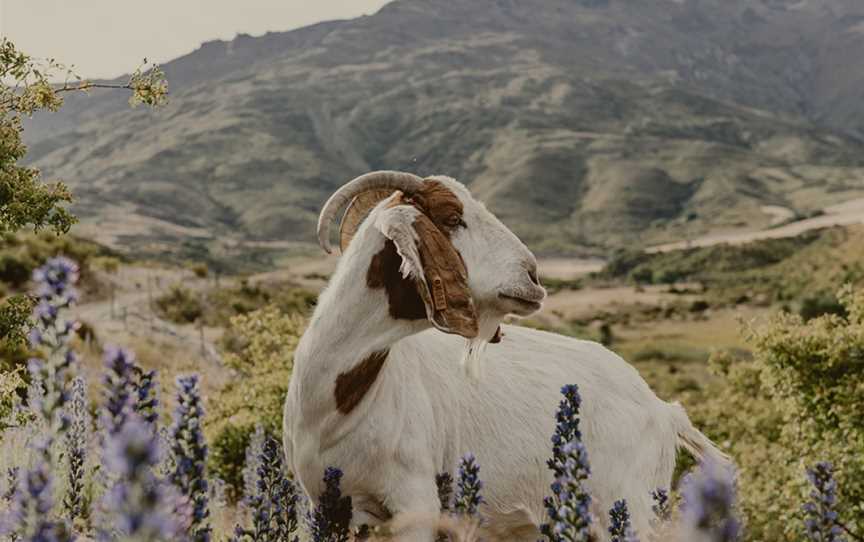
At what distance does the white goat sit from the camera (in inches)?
189

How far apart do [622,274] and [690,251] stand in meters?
18.5

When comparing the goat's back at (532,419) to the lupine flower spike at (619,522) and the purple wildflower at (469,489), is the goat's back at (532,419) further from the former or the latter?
the lupine flower spike at (619,522)

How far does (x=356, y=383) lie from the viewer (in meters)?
4.96

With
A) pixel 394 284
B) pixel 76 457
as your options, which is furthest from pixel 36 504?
pixel 394 284

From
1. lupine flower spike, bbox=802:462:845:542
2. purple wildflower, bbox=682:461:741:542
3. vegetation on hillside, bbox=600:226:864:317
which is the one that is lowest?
vegetation on hillside, bbox=600:226:864:317

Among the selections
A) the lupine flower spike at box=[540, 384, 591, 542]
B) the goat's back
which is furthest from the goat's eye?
the lupine flower spike at box=[540, 384, 591, 542]

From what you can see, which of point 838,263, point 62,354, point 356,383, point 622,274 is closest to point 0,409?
point 356,383

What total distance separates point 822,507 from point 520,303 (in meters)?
2.12

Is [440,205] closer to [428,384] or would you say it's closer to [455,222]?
[455,222]

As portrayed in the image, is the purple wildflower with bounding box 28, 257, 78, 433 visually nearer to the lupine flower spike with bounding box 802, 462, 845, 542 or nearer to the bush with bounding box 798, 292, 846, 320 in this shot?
the lupine flower spike with bounding box 802, 462, 845, 542

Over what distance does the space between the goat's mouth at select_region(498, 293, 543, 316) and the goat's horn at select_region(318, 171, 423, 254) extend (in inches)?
35.9

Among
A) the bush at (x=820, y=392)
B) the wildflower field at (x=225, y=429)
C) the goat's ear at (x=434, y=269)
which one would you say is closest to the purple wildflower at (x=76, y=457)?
the wildflower field at (x=225, y=429)

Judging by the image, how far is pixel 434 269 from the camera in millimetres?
4703

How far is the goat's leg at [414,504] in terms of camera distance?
15.4 feet
